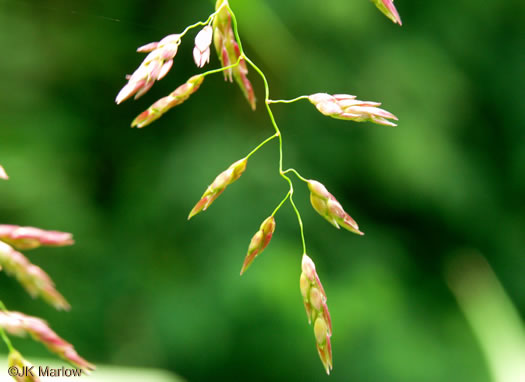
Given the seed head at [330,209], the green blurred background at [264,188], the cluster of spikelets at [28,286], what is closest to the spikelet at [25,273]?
the cluster of spikelets at [28,286]

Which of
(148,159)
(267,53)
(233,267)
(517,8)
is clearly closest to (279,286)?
(233,267)

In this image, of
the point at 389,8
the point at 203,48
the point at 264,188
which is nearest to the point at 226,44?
the point at 203,48

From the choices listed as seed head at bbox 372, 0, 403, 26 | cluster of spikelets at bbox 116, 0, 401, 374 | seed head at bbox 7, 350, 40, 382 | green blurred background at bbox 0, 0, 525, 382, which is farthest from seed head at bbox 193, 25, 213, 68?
green blurred background at bbox 0, 0, 525, 382

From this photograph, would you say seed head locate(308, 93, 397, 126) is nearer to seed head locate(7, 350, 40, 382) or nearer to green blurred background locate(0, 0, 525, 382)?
seed head locate(7, 350, 40, 382)

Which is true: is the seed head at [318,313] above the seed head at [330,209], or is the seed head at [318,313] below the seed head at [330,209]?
below

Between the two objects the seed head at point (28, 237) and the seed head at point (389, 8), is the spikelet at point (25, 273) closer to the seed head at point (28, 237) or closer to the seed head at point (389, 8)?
the seed head at point (28, 237)

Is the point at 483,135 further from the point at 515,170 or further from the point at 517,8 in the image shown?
the point at 517,8

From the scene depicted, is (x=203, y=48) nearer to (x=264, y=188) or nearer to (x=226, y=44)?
(x=226, y=44)
